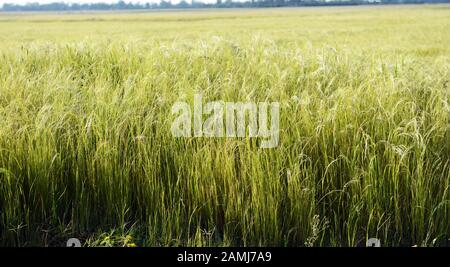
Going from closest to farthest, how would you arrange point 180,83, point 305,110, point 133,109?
point 305,110 → point 133,109 → point 180,83

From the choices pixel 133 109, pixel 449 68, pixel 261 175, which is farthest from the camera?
pixel 449 68

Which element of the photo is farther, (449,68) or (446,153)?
(449,68)

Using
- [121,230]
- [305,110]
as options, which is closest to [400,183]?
[305,110]

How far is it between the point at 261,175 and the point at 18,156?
1.26 meters

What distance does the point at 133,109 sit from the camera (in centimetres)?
287

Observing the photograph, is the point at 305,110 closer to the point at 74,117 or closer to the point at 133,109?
the point at 133,109

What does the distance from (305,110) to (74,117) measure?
1.35 metres

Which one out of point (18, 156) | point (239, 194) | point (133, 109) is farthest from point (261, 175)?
point (18, 156)

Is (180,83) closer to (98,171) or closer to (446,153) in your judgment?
(98,171)

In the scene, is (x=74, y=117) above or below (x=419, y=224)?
above
